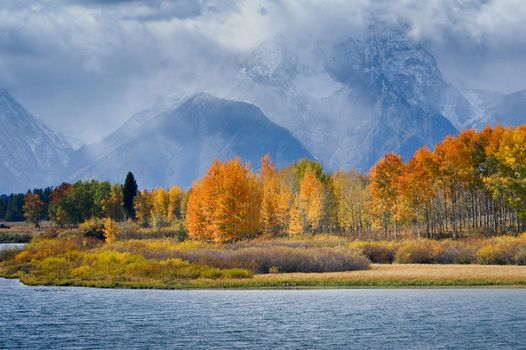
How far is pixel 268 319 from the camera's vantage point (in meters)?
36.2

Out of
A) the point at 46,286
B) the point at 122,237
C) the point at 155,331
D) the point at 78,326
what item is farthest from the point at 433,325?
the point at 122,237

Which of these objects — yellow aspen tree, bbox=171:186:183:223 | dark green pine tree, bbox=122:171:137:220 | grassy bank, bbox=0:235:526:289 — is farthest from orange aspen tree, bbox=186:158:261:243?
yellow aspen tree, bbox=171:186:183:223

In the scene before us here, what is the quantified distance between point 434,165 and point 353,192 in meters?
32.2

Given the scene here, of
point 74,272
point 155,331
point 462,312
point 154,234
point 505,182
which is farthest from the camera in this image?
point 154,234

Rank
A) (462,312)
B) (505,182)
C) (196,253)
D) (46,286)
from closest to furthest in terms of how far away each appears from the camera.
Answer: (462,312), (46,286), (196,253), (505,182)

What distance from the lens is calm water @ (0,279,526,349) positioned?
101ft

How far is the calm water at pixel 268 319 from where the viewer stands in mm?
30672

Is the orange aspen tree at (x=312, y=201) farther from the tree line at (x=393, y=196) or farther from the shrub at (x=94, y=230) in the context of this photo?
the shrub at (x=94, y=230)

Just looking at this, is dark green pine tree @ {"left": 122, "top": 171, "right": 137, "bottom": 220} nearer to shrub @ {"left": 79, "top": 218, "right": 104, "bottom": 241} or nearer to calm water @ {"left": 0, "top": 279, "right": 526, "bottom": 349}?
shrub @ {"left": 79, "top": 218, "right": 104, "bottom": 241}

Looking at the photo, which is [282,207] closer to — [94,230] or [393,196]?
[393,196]

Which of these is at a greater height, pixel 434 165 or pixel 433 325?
pixel 434 165

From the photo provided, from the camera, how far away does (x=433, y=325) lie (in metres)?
34.1

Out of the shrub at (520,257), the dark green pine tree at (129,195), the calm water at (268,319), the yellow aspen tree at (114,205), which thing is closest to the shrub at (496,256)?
the shrub at (520,257)

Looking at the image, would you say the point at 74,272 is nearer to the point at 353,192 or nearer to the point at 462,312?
the point at 462,312
